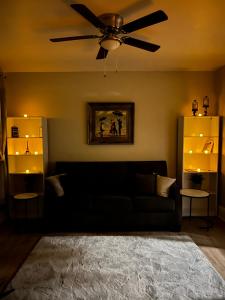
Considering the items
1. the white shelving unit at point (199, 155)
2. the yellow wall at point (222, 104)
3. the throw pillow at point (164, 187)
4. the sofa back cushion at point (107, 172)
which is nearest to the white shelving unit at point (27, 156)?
the sofa back cushion at point (107, 172)

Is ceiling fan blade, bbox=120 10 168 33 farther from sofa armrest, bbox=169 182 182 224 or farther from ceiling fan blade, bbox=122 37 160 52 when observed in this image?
sofa armrest, bbox=169 182 182 224

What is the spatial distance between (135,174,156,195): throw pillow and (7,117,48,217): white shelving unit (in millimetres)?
1666

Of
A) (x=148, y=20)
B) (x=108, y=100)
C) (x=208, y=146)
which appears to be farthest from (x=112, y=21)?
(x=208, y=146)

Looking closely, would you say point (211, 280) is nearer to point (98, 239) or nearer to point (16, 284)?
point (98, 239)

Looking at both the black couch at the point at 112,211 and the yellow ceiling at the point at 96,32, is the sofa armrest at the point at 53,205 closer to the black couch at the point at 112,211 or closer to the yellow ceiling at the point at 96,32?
the black couch at the point at 112,211

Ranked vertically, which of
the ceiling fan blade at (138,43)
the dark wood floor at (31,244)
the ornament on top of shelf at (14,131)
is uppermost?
the ceiling fan blade at (138,43)

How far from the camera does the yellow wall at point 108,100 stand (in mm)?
4340

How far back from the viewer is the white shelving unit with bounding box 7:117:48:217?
4148mm

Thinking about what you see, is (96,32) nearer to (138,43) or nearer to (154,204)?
(138,43)

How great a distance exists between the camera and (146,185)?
3844mm

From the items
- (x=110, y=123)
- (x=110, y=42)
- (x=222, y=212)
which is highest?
(x=110, y=42)

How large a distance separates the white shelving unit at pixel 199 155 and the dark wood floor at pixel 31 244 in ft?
1.63

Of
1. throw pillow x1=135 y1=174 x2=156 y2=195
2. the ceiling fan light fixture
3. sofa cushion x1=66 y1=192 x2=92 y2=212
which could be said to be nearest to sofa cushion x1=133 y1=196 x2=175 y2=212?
throw pillow x1=135 y1=174 x2=156 y2=195

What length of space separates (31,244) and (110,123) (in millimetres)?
2368
